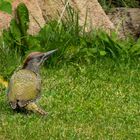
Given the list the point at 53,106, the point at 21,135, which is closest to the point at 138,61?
the point at 53,106

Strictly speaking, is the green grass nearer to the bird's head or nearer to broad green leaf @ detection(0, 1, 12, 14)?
the bird's head

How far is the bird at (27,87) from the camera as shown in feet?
25.9

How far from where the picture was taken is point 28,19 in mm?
10422

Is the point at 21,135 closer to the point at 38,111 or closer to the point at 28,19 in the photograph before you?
the point at 38,111

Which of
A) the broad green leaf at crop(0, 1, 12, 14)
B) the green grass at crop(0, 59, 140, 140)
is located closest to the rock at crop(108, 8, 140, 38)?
the green grass at crop(0, 59, 140, 140)

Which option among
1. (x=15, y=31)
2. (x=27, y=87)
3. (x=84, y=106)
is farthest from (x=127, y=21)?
(x=27, y=87)

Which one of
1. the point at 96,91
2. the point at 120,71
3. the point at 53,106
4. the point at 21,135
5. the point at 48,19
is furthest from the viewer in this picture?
the point at 48,19

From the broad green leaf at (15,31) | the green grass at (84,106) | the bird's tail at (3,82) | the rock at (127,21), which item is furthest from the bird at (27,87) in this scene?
the rock at (127,21)

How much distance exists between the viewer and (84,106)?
27.9 feet

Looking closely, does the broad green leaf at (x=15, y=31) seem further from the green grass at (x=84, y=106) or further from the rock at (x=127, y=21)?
the rock at (x=127, y=21)

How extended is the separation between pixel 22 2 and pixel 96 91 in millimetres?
2006

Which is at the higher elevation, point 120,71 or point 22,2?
point 22,2

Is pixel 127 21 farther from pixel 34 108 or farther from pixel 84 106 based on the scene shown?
pixel 34 108

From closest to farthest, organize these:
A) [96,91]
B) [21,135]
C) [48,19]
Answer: [21,135]
[96,91]
[48,19]
